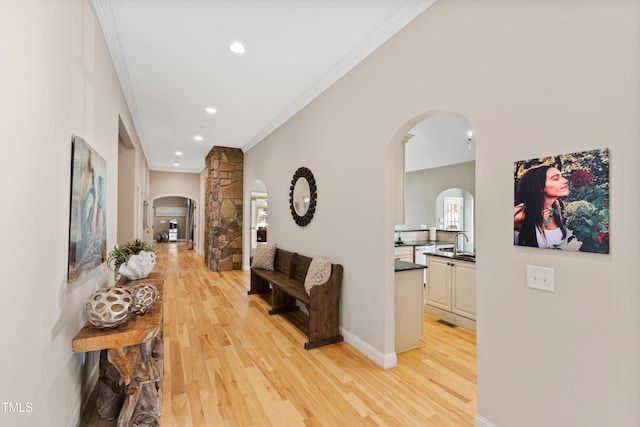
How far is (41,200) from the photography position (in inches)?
54.4

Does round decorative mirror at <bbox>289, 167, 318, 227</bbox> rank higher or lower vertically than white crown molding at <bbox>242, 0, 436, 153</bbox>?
lower

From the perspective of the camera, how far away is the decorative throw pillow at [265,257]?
4.83 metres

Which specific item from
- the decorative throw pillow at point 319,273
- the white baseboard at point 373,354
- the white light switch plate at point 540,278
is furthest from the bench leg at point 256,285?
the white light switch plate at point 540,278

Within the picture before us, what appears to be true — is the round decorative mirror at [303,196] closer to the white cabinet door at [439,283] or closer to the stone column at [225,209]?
the white cabinet door at [439,283]

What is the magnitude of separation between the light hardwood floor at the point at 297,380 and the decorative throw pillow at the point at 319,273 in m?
0.61

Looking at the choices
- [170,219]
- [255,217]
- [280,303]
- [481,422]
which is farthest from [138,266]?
[170,219]

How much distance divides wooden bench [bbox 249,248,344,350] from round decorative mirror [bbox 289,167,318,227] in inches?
21.6

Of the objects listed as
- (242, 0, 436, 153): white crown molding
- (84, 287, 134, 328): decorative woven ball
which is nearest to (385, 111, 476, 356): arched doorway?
(242, 0, 436, 153): white crown molding

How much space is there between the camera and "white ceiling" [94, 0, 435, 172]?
2.33 m

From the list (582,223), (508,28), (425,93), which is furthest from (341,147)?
(582,223)

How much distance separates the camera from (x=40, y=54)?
4.39 feet

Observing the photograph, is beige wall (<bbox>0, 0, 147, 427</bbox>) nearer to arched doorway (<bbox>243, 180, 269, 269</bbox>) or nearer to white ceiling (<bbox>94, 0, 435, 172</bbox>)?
white ceiling (<bbox>94, 0, 435, 172</bbox>)

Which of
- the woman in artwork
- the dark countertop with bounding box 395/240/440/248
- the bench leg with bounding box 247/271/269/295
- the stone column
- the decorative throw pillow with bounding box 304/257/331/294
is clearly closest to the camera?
the woman in artwork

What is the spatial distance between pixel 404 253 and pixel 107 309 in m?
4.89
